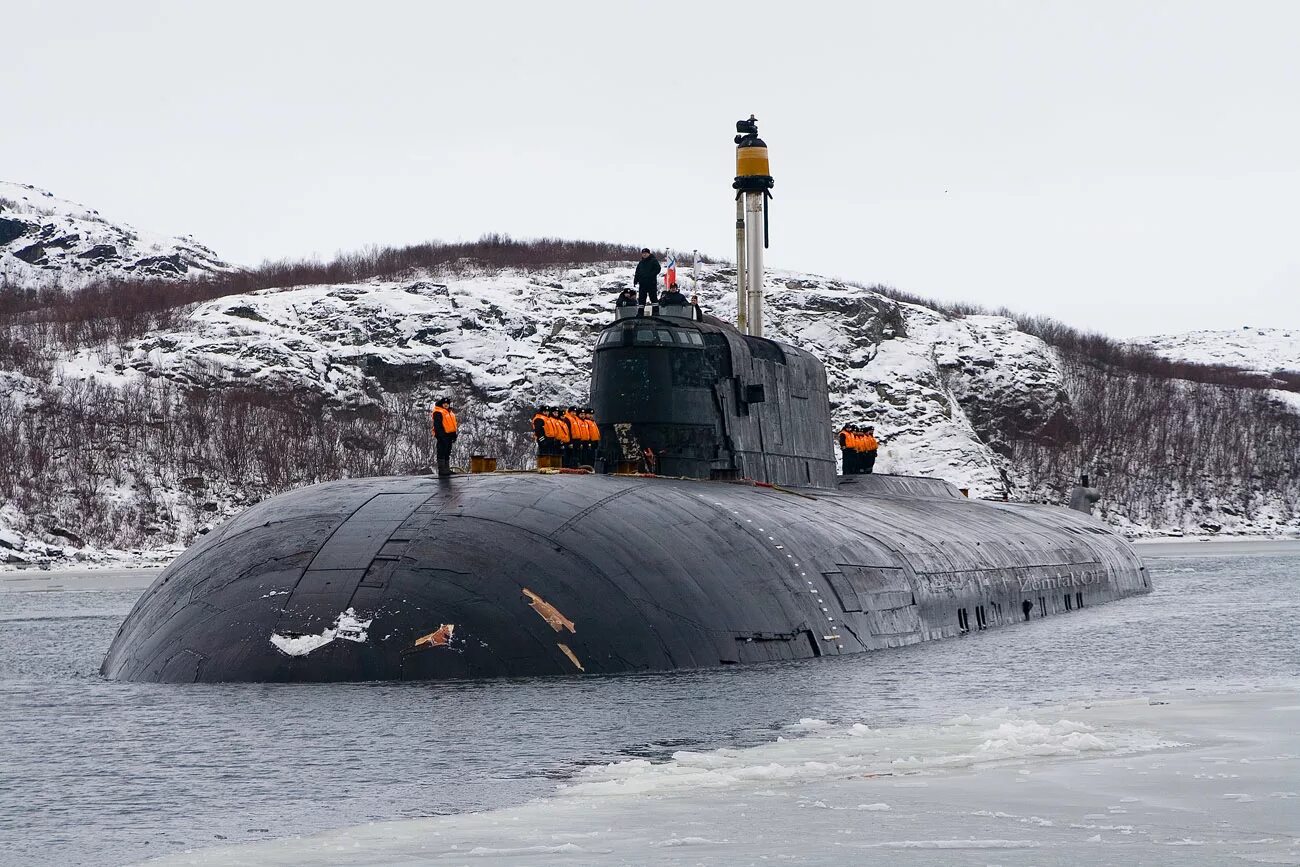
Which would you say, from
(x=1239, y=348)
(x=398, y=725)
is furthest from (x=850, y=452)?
(x=1239, y=348)

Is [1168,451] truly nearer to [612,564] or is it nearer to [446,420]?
[446,420]

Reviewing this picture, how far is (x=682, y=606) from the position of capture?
1645 cm

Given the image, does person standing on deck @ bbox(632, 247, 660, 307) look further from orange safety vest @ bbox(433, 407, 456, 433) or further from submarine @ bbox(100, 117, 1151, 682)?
orange safety vest @ bbox(433, 407, 456, 433)

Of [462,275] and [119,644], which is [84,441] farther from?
[119,644]

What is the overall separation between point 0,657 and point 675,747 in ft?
44.5

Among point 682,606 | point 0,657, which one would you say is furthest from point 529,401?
point 682,606

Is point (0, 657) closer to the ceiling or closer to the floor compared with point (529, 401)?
closer to the floor

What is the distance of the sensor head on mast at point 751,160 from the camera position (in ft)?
90.7

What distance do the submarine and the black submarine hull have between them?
2 centimetres

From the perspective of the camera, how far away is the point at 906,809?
9.62 metres

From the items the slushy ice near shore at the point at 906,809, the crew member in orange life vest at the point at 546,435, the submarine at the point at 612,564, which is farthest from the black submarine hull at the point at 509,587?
the slushy ice near shore at the point at 906,809

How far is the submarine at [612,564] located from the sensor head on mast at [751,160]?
3582 mm

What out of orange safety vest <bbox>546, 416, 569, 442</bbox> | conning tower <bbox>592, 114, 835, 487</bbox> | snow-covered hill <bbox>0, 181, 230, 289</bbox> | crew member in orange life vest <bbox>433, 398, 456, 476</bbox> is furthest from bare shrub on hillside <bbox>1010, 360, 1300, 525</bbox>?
snow-covered hill <bbox>0, 181, 230, 289</bbox>

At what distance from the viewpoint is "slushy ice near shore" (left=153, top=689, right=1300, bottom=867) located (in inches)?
337
